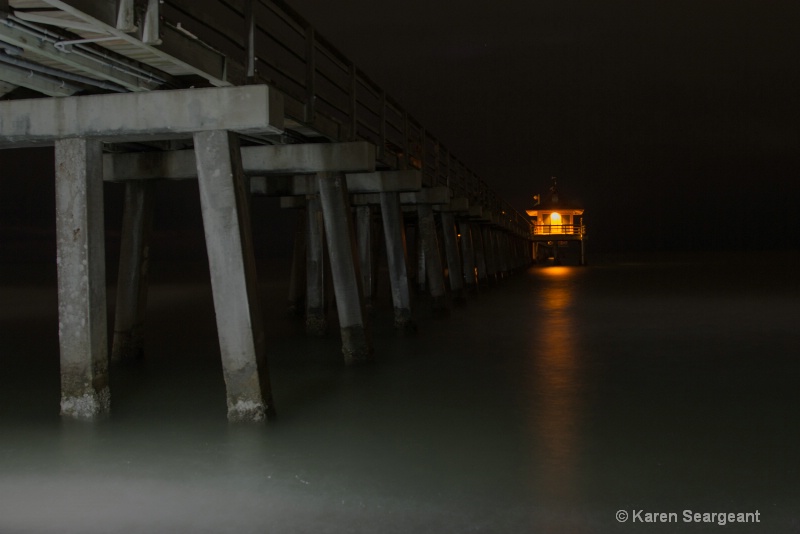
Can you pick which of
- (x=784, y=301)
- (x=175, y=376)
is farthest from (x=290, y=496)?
(x=784, y=301)

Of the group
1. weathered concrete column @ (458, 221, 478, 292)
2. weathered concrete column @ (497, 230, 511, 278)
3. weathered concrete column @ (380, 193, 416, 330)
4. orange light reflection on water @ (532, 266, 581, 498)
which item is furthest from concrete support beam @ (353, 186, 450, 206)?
weathered concrete column @ (497, 230, 511, 278)

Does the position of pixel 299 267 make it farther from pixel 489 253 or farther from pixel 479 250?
pixel 489 253

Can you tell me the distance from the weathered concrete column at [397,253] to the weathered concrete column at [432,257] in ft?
9.49

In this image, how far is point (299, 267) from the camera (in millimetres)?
19656

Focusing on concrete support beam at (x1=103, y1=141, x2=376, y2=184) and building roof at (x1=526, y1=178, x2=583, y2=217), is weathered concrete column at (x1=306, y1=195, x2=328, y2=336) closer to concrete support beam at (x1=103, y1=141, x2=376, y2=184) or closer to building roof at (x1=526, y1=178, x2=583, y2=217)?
concrete support beam at (x1=103, y1=141, x2=376, y2=184)

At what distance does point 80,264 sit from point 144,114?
4.87ft

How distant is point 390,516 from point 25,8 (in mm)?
4193

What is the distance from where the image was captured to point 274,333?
53.5ft

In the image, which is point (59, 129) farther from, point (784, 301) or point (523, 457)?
point (784, 301)

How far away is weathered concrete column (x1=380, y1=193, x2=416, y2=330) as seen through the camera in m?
14.9

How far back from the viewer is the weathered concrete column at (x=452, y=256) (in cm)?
2158

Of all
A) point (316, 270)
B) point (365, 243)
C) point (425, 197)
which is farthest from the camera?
point (425, 197)

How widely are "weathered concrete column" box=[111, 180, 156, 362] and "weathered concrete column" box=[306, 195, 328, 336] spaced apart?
10.8 ft

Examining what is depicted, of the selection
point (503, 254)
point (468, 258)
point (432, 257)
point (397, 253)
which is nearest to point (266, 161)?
point (397, 253)
